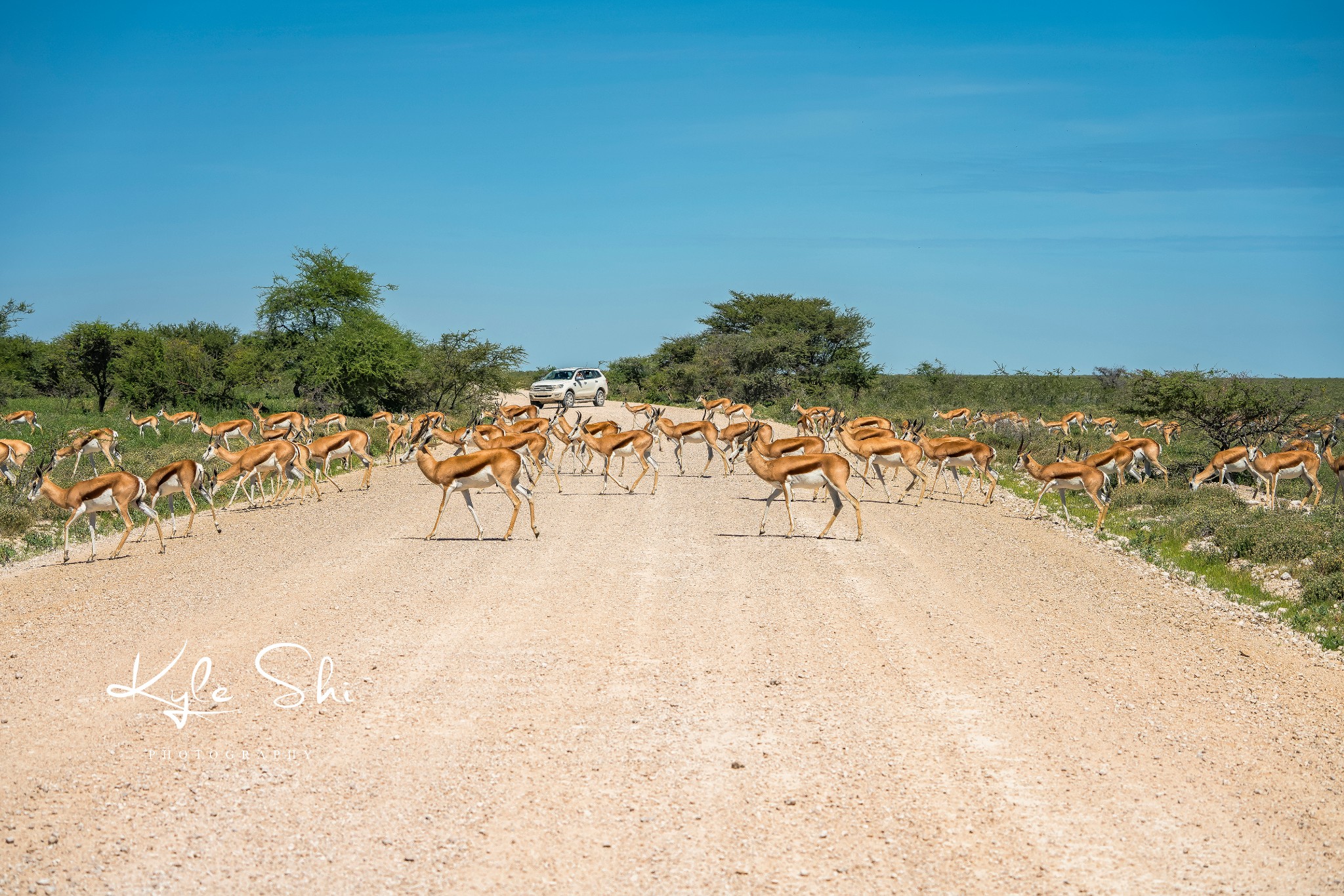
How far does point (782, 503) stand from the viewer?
19.0 m

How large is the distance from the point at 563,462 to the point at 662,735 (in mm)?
19847

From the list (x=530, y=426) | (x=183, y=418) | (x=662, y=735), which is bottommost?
(x=662, y=735)

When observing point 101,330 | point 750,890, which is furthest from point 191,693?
point 101,330

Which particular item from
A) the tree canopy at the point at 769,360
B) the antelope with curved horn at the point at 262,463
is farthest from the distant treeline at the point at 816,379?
the antelope with curved horn at the point at 262,463

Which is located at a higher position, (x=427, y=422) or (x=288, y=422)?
(x=427, y=422)

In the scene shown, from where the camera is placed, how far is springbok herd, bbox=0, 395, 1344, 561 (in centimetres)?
1503

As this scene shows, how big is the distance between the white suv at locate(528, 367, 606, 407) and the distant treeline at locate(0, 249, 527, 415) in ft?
6.62

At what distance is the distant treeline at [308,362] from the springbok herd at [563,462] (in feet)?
42.9

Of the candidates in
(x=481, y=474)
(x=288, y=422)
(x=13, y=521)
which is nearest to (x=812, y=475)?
(x=481, y=474)

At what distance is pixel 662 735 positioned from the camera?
6.81m

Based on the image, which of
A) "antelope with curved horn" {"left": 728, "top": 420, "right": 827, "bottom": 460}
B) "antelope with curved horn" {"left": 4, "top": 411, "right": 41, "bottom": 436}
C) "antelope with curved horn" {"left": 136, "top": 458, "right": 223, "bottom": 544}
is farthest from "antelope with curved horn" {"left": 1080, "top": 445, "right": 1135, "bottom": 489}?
"antelope with curved horn" {"left": 4, "top": 411, "right": 41, "bottom": 436}

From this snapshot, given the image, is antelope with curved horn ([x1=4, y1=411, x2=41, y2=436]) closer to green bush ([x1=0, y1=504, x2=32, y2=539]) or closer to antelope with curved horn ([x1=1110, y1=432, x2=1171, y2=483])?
green bush ([x1=0, y1=504, x2=32, y2=539])

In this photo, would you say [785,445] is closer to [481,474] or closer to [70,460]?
[481,474]

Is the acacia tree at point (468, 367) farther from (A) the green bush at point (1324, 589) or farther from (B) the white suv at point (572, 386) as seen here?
(A) the green bush at point (1324, 589)
